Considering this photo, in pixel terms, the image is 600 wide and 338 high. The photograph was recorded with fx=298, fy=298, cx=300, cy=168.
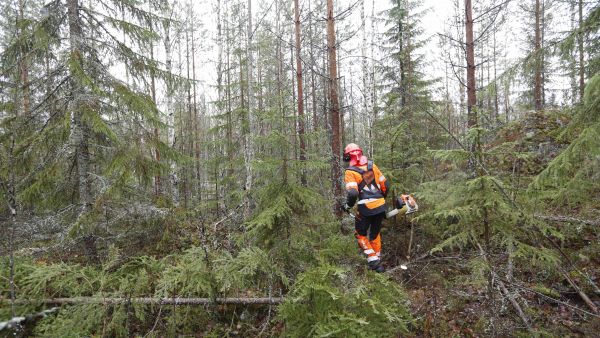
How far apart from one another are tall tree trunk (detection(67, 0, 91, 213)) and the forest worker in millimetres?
5956

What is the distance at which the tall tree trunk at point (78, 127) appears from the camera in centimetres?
664

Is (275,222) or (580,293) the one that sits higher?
(275,222)

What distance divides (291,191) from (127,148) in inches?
176

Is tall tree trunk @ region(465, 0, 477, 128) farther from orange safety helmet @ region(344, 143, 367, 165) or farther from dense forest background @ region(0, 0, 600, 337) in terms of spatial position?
orange safety helmet @ region(344, 143, 367, 165)

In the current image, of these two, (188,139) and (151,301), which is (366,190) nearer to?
(151,301)

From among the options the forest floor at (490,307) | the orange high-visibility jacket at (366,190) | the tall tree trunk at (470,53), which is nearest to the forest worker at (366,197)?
the orange high-visibility jacket at (366,190)

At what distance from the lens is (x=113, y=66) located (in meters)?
7.75

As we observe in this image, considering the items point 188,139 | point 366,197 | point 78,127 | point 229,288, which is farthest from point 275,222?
point 188,139

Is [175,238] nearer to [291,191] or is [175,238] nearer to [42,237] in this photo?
[42,237]

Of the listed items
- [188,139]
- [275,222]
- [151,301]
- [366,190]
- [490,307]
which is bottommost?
[490,307]

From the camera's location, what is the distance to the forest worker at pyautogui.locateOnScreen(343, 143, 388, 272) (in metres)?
5.27

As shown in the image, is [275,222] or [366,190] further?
[366,190]

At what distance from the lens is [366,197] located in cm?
539

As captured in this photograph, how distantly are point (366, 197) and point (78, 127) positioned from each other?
654 cm
